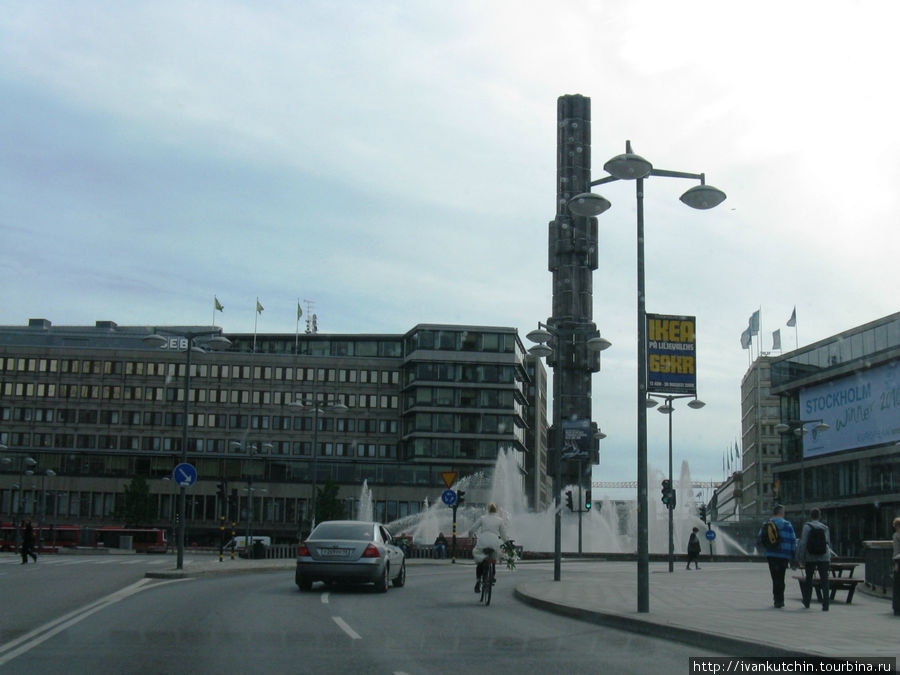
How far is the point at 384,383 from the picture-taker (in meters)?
109

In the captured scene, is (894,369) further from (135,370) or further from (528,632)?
(135,370)

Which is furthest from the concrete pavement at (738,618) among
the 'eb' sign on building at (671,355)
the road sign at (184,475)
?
the road sign at (184,475)

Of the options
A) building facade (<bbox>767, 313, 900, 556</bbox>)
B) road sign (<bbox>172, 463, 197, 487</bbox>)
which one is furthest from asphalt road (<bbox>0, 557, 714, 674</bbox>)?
building facade (<bbox>767, 313, 900, 556</bbox>)

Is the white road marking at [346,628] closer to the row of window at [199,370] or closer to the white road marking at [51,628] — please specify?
the white road marking at [51,628]

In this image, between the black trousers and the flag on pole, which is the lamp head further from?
the flag on pole

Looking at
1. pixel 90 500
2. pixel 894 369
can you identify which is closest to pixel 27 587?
pixel 894 369

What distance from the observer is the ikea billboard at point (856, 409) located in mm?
67750

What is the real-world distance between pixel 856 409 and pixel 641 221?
6220 centimetres

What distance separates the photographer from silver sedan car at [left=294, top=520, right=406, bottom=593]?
1923 centimetres

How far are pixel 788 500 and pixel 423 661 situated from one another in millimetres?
79356

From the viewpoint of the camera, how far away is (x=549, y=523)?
7144 cm

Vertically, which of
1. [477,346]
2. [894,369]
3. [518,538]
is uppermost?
[477,346]

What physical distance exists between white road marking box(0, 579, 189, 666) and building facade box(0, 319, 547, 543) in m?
82.1

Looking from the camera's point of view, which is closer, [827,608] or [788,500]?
[827,608]
